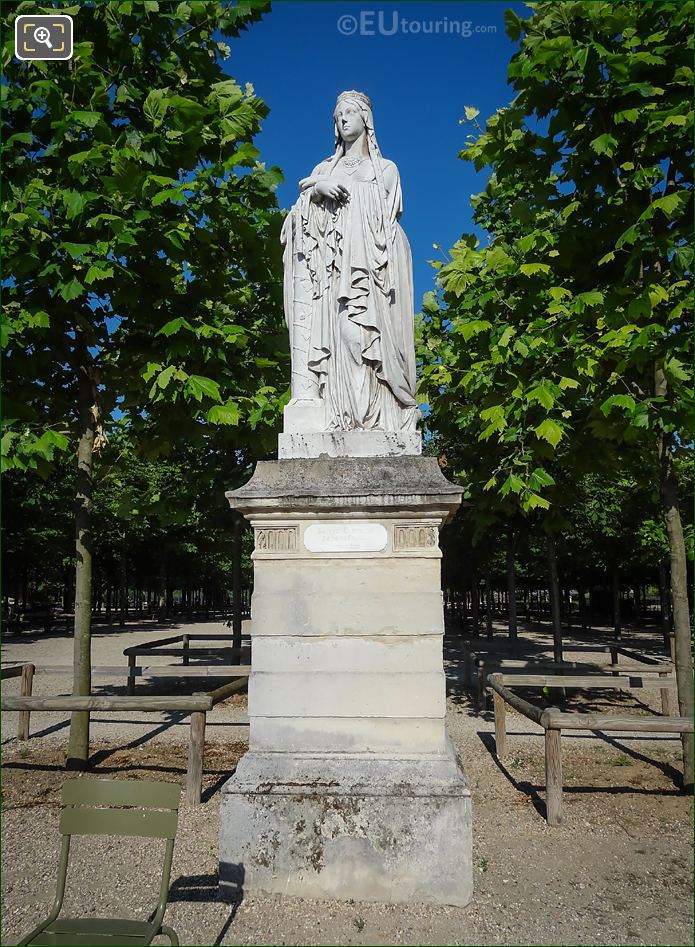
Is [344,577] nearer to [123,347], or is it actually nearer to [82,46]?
[123,347]

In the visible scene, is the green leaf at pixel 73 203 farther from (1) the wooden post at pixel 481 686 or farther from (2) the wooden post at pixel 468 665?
(2) the wooden post at pixel 468 665

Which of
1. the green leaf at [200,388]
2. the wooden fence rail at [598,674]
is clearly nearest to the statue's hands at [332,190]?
the green leaf at [200,388]

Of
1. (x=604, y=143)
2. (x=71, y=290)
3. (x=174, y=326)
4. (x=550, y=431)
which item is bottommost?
(x=550, y=431)

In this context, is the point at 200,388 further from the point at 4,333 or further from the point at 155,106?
the point at 155,106

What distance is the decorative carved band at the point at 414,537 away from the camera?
469 cm

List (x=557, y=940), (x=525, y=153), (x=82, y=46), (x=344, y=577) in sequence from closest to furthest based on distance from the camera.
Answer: (x=557, y=940), (x=344, y=577), (x=82, y=46), (x=525, y=153)

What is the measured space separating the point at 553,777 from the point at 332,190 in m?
5.59

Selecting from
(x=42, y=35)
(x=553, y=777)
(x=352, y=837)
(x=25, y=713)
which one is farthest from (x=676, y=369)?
(x=25, y=713)

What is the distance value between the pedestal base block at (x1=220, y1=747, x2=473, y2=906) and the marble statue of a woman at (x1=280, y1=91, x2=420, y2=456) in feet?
7.72

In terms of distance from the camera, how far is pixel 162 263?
6938 mm

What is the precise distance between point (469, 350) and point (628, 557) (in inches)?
600

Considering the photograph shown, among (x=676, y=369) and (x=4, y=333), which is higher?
(x=4, y=333)

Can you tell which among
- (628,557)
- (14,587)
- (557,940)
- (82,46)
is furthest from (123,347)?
(14,587)

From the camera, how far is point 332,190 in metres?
5.34
